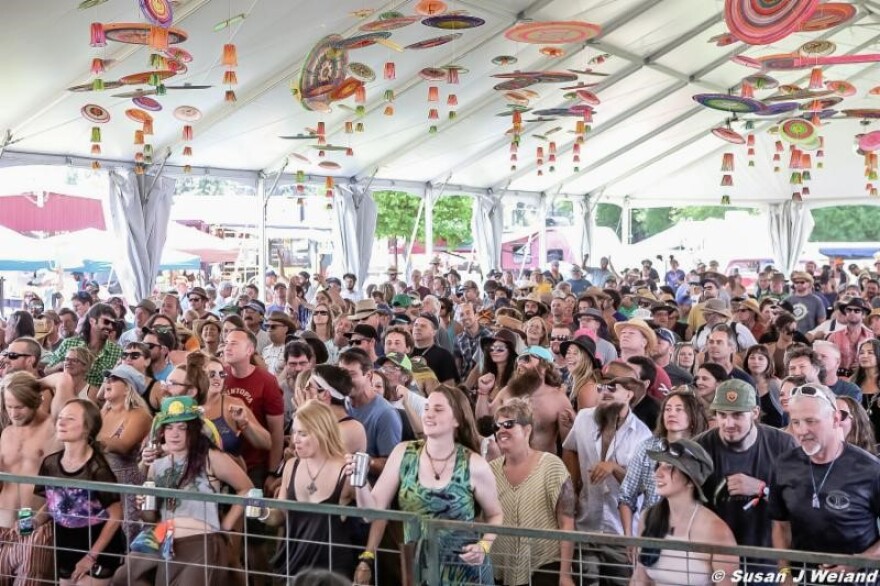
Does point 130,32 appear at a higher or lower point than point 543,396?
higher

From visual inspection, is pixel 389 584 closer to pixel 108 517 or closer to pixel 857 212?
pixel 108 517

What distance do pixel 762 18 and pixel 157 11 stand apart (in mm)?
4671

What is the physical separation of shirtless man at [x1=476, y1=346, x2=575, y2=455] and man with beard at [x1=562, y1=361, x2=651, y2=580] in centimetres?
29

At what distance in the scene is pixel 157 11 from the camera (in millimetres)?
7270

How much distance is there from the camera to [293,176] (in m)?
18.2

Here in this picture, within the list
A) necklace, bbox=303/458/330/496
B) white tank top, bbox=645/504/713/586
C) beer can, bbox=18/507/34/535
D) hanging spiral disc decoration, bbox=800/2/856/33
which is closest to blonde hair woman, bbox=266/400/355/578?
necklace, bbox=303/458/330/496

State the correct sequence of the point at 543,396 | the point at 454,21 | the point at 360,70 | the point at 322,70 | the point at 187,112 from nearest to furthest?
the point at 543,396
the point at 322,70
the point at 454,21
the point at 360,70
the point at 187,112

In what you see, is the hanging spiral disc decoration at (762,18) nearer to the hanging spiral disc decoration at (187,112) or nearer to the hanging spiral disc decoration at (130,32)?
the hanging spiral disc decoration at (130,32)

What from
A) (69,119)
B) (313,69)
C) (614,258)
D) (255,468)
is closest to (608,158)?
(614,258)

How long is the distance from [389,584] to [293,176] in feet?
46.8

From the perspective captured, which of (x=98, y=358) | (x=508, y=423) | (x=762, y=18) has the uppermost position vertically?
(x=762, y=18)

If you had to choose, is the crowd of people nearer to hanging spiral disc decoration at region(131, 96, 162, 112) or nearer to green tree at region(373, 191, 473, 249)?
hanging spiral disc decoration at region(131, 96, 162, 112)

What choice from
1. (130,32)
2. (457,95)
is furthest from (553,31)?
(457,95)

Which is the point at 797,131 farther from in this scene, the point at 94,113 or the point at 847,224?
the point at 847,224
